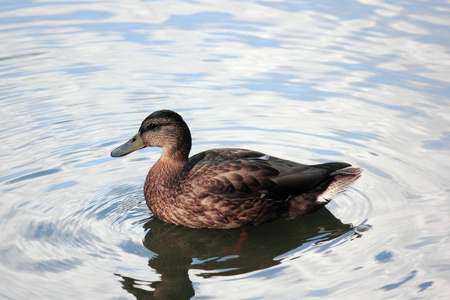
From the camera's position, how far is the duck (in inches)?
280

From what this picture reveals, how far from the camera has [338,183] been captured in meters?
7.45

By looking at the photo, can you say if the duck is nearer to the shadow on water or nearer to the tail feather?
the tail feather

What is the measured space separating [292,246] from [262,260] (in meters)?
0.44

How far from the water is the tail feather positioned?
0.80 feet

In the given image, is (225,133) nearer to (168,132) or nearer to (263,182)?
(168,132)

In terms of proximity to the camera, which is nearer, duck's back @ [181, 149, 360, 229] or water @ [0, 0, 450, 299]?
water @ [0, 0, 450, 299]

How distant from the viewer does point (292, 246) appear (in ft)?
22.5

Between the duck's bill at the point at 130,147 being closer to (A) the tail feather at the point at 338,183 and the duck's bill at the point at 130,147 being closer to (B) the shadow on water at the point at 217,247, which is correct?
(B) the shadow on water at the point at 217,247

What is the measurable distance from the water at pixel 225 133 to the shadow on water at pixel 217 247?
2 cm

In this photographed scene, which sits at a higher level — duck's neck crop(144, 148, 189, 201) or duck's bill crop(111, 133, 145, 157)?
duck's bill crop(111, 133, 145, 157)

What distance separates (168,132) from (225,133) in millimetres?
1925

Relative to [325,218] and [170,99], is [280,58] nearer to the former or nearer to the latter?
[170,99]

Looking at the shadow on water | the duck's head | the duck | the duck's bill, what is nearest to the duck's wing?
the duck

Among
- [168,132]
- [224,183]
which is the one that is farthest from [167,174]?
[224,183]
